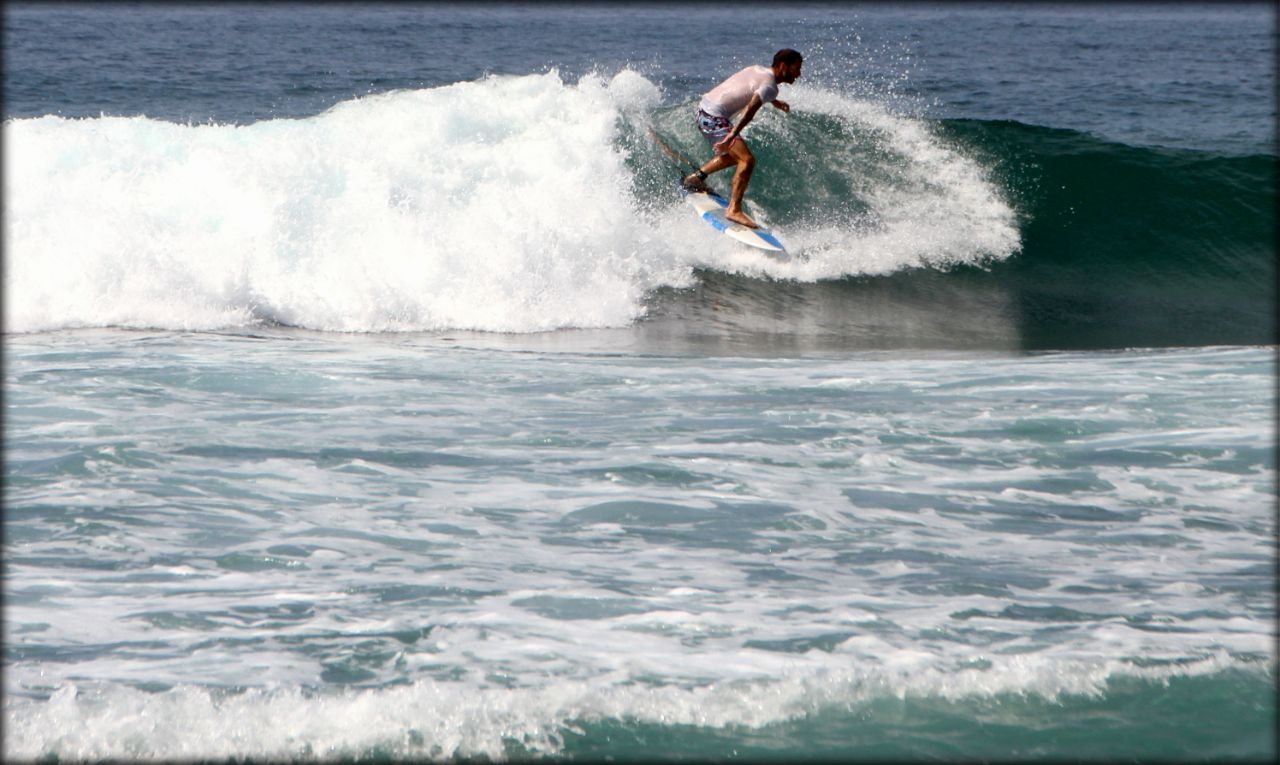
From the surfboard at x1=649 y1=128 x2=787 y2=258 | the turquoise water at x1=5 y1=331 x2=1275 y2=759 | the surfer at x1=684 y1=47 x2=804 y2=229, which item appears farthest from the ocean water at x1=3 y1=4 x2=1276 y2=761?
the surfer at x1=684 y1=47 x2=804 y2=229

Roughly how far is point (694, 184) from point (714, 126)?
0.68 metres

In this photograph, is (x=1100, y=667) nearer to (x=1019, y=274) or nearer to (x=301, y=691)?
(x=301, y=691)

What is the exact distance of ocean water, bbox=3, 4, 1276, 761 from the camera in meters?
3.77

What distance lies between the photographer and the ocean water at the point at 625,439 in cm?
377

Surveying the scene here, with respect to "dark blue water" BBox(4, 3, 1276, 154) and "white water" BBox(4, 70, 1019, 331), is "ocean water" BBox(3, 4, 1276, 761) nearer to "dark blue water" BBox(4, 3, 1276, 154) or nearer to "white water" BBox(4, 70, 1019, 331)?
"white water" BBox(4, 70, 1019, 331)

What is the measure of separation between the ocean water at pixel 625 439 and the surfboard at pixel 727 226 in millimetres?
264

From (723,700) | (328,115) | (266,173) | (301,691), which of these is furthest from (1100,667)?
(328,115)

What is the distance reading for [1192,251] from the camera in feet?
41.7

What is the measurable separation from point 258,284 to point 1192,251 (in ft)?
29.8

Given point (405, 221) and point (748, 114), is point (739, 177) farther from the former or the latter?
point (405, 221)

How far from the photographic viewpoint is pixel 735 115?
11281 mm

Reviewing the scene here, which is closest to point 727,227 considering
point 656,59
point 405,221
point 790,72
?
point 790,72

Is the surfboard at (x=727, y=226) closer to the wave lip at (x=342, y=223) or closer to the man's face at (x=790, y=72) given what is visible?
the wave lip at (x=342, y=223)

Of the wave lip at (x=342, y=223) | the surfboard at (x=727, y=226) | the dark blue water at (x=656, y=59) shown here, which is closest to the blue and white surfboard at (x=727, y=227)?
the surfboard at (x=727, y=226)
